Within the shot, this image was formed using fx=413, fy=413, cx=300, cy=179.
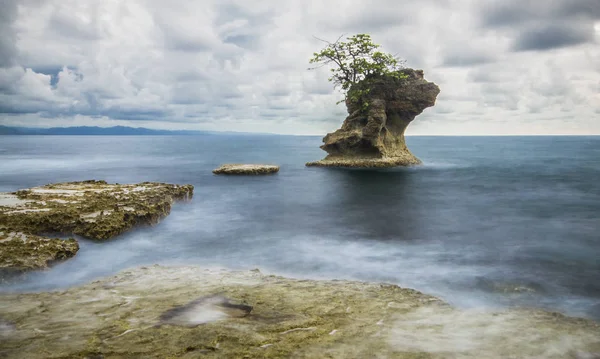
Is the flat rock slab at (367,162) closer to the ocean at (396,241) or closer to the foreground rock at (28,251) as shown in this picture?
the ocean at (396,241)

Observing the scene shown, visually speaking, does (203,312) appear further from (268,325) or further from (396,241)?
(396,241)

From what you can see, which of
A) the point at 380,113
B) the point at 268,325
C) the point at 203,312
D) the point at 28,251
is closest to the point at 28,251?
the point at 28,251

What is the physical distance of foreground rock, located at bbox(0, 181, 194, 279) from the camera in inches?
480

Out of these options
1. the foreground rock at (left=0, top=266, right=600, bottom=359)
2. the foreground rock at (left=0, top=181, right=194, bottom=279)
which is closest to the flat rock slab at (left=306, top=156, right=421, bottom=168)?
the foreground rock at (left=0, top=181, right=194, bottom=279)

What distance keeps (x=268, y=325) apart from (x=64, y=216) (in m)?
11.5

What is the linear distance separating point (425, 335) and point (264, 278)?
510cm

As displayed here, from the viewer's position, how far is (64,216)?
15414 mm

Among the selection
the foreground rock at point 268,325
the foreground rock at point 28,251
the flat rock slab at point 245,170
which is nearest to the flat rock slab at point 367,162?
the flat rock slab at point 245,170

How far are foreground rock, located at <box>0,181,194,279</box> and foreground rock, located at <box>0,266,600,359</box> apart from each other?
105 inches

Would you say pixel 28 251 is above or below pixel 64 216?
below

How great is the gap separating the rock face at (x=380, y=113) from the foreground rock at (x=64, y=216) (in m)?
27.4

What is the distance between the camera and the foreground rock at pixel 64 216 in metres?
12.2

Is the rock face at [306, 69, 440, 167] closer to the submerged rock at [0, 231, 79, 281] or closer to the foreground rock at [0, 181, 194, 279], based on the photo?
the foreground rock at [0, 181, 194, 279]

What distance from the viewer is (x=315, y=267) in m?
12.9
